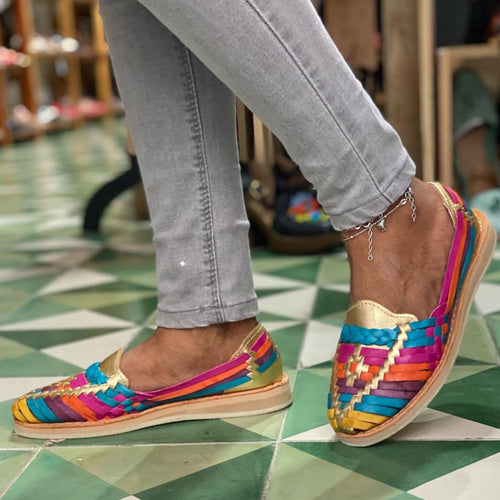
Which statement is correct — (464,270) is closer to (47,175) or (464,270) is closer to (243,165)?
(243,165)

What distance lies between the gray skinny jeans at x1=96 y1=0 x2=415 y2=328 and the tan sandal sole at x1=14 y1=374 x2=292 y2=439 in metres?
0.09

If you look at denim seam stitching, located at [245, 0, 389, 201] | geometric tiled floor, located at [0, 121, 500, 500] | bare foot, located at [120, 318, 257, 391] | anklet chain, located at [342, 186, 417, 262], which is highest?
denim seam stitching, located at [245, 0, 389, 201]

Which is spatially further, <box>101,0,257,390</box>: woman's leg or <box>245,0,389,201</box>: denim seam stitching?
<box>101,0,257,390</box>: woman's leg

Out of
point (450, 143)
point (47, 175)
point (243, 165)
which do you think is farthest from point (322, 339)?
point (47, 175)

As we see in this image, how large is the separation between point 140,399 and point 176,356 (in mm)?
58

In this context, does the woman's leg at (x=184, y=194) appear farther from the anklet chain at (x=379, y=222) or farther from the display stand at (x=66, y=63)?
the display stand at (x=66, y=63)

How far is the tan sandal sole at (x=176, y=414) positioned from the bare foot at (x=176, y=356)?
0.03 meters

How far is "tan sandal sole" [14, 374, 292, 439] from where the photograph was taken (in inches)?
33.0

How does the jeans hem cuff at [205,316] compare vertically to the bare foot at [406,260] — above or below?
below

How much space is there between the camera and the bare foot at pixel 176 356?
2.75ft

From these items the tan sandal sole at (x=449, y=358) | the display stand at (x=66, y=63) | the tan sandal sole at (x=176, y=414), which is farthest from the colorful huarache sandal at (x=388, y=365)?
the display stand at (x=66, y=63)

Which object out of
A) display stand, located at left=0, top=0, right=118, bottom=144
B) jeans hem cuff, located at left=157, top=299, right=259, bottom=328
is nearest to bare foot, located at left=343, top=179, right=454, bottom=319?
jeans hem cuff, located at left=157, top=299, right=259, bottom=328

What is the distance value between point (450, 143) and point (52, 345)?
1.21m

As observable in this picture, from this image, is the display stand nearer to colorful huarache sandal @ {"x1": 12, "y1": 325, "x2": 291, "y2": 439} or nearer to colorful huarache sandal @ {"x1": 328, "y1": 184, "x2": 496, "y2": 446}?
colorful huarache sandal @ {"x1": 12, "y1": 325, "x2": 291, "y2": 439}
